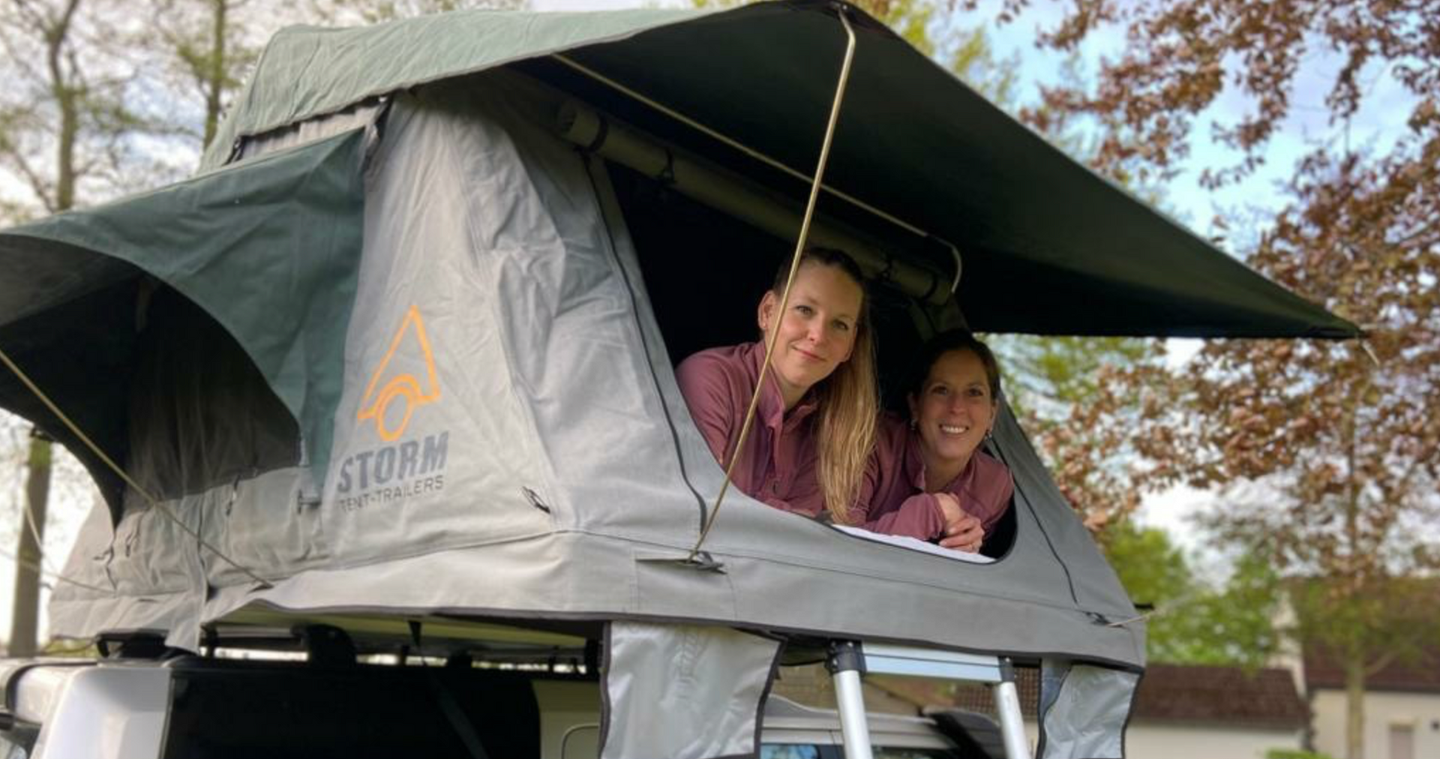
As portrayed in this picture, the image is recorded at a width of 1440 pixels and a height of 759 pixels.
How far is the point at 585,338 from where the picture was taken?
10.9ft

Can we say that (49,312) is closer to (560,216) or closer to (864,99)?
(560,216)

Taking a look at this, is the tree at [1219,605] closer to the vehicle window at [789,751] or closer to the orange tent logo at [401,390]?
the vehicle window at [789,751]

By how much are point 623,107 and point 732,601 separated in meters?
1.65

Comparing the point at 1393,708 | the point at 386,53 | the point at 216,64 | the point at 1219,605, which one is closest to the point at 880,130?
the point at 386,53

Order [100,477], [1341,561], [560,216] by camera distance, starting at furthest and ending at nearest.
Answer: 1. [1341,561]
2. [100,477]
3. [560,216]

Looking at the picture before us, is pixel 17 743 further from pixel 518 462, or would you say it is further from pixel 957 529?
pixel 957 529

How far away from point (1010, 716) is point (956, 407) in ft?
4.09

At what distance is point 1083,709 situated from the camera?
423 cm

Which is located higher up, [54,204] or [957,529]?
[54,204]

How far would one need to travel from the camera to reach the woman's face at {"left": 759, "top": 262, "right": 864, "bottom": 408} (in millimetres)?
3893

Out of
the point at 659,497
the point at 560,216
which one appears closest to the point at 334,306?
the point at 560,216

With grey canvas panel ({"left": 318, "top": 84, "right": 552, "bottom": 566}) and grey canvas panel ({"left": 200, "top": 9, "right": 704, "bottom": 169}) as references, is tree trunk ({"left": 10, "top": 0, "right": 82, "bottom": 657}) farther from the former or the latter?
grey canvas panel ({"left": 318, "top": 84, "right": 552, "bottom": 566})

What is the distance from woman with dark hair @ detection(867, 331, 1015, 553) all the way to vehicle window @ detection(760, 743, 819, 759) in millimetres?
1143

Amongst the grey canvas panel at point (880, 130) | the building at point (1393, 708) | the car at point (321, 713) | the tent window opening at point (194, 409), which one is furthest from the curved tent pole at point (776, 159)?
the building at point (1393, 708)
